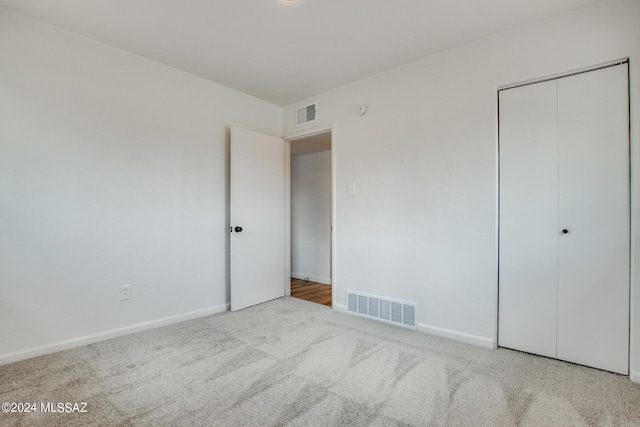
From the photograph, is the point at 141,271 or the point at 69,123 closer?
the point at 69,123

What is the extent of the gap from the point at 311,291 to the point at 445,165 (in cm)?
260

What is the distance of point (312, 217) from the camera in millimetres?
5285

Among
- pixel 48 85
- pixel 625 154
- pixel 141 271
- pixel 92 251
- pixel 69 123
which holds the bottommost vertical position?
pixel 141 271

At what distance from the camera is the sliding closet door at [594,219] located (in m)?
2.01

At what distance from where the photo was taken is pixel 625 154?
199cm

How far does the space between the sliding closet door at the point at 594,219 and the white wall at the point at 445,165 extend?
67 millimetres

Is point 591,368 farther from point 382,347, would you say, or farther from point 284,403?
point 284,403

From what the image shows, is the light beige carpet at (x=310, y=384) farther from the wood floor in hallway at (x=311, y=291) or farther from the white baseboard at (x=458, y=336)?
the wood floor in hallway at (x=311, y=291)

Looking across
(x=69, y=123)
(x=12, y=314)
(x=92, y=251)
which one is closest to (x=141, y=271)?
(x=92, y=251)

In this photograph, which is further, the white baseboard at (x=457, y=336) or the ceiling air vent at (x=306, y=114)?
the ceiling air vent at (x=306, y=114)

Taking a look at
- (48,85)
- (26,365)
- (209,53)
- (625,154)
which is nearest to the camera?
(625,154)

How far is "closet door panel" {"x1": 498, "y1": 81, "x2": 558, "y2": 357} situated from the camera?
224 centimetres

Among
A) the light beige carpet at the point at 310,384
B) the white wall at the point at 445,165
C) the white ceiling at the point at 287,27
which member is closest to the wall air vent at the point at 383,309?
the white wall at the point at 445,165

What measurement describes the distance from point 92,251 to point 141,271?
427 mm
